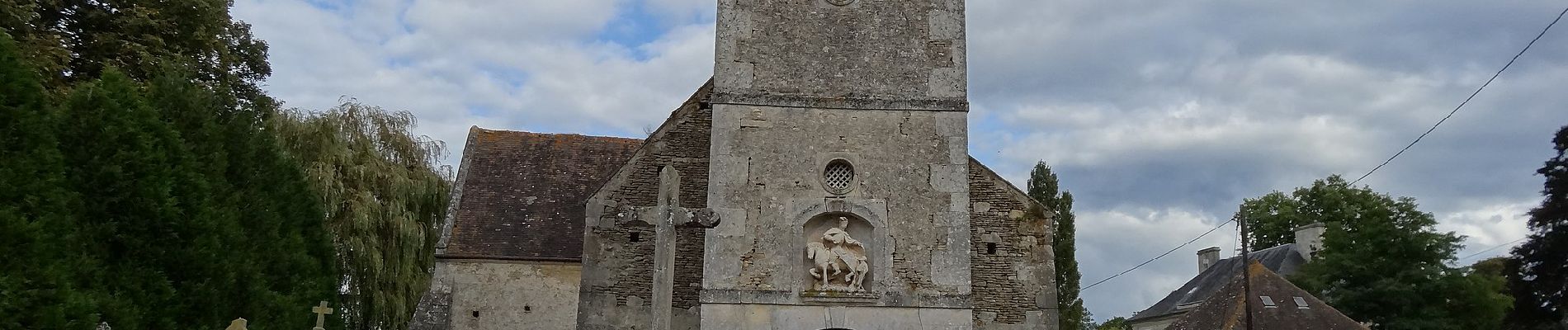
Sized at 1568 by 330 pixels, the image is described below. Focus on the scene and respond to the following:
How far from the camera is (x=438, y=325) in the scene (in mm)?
17188

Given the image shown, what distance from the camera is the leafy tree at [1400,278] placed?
30625 millimetres

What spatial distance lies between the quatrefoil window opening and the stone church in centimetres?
2

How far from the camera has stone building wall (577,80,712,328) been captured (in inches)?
516

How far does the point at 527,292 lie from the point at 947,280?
775cm

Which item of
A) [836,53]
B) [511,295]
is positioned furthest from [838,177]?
[511,295]

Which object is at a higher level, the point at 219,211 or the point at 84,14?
the point at 84,14

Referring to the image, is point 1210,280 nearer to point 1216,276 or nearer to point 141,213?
point 1216,276

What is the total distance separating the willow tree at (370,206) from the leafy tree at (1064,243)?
11.6 meters

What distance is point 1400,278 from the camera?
101ft

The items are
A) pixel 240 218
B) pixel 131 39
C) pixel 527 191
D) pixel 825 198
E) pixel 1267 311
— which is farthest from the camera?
pixel 1267 311

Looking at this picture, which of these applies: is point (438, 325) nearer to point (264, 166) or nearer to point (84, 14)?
point (264, 166)

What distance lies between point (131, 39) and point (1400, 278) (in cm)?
3018

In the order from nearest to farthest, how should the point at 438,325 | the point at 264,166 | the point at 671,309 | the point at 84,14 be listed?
the point at 671,309 → the point at 264,166 → the point at 84,14 → the point at 438,325

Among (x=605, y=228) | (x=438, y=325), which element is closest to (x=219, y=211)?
(x=605, y=228)
